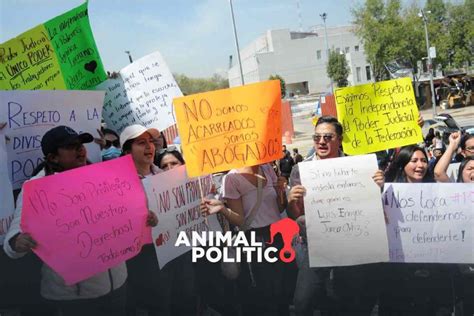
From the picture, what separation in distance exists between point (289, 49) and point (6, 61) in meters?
73.7

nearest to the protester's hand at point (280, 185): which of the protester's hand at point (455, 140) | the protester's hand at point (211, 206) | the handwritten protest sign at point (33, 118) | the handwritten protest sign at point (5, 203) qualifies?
the protester's hand at point (211, 206)

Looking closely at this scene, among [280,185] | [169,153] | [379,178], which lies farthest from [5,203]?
[379,178]

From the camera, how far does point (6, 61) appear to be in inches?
143

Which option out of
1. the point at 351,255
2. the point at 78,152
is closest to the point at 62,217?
the point at 78,152

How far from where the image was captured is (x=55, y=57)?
386 centimetres

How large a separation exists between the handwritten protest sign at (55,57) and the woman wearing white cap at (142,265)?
1041 millimetres

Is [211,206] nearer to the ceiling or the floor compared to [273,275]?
nearer to the ceiling

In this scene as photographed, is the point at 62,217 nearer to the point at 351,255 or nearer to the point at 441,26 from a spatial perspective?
the point at 351,255

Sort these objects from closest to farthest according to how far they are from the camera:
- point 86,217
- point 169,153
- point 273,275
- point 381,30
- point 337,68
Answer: point 86,217 < point 273,275 < point 169,153 < point 381,30 < point 337,68

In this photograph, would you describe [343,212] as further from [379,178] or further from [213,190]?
[213,190]

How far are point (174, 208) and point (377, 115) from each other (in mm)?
1693

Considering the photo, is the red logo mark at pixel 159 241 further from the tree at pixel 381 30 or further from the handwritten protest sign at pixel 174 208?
the tree at pixel 381 30

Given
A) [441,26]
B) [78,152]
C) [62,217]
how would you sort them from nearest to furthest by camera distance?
[62,217]
[78,152]
[441,26]

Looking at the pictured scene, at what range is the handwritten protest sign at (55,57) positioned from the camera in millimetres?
3666
